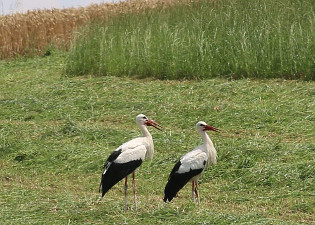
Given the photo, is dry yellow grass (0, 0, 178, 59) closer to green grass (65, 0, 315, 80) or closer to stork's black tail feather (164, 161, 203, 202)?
green grass (65, 0, 315, 80)

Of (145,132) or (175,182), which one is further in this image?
(145,132)

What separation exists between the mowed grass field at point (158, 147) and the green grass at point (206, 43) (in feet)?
1.61

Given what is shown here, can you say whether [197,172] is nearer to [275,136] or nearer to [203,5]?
[275,136]

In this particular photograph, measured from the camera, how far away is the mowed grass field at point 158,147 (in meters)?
7.33

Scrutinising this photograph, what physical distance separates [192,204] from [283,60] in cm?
668

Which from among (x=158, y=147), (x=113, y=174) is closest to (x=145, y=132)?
(x=113, y=174)

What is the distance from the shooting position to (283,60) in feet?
43.4

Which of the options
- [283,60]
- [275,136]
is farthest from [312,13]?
[275,136]

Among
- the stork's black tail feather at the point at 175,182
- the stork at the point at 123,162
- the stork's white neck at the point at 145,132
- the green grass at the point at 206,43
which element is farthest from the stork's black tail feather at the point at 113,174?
the green grass at the point at 206,43

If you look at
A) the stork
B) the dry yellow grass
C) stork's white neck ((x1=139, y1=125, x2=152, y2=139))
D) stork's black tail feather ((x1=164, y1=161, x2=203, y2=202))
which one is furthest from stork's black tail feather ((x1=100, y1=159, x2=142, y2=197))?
the dry yellow grass

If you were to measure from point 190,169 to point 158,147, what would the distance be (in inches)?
94.7

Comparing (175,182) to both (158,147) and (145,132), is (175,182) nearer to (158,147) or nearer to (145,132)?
(145,132)

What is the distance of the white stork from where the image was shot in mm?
7520

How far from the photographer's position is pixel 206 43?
14312 millimetres
